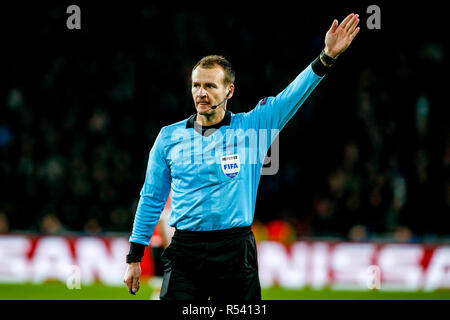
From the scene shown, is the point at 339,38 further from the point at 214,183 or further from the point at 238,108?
the point at 238,108

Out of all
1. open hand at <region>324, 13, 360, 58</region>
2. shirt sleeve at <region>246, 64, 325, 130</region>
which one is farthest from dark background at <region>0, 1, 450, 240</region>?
open hand at <region>324, 13, 360, 58</region>

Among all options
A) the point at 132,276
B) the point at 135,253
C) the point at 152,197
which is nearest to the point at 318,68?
the point at 152,197

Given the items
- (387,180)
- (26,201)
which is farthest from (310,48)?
(26,201)

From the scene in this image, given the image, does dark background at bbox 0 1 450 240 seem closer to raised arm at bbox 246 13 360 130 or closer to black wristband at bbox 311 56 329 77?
raised arm at bbox 246 13 360 130

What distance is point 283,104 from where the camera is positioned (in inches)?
154

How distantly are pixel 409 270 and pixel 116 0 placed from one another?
9019 mm

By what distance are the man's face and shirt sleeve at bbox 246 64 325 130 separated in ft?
0.84

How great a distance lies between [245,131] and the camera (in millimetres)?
3943

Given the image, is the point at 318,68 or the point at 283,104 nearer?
the point at 318,68

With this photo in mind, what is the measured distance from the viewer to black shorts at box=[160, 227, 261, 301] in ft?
12.2

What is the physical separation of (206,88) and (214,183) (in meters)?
0.58

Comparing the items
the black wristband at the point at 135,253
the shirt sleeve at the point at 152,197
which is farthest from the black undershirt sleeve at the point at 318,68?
the black wristband at the point at 135,253

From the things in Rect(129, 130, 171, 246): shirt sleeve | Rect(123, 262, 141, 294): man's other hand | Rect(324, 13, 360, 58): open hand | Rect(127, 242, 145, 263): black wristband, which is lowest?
Rect(123, 262, 141, 294): man's other hand
